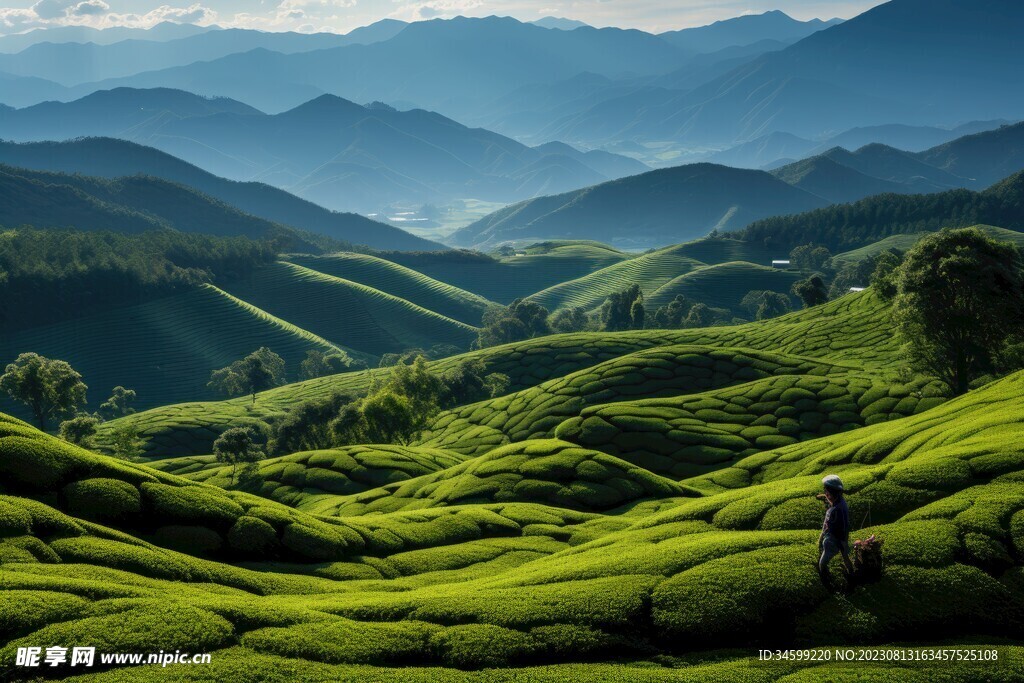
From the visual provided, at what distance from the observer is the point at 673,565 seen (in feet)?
90.6

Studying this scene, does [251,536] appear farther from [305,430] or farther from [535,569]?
[305,430]

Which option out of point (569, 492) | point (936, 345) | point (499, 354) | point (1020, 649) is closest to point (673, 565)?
point (1020, 649)

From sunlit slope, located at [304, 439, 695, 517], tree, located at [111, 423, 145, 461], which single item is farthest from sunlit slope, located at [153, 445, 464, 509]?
tree, located at [111, 423, 145, 461]

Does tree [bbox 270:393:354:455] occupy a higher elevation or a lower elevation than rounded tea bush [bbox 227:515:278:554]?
lower

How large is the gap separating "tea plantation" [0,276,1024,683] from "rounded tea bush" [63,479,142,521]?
9 cm

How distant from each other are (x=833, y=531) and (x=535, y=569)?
14.9 metres

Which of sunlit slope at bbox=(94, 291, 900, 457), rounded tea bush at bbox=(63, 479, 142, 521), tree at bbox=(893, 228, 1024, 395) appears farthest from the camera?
sunlit slope at bbox=(94, 291, 900, 457)

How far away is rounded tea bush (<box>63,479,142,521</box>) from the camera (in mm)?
32719

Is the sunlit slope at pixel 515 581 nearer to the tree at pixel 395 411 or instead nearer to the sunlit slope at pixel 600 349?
the tree at pixel 395 411

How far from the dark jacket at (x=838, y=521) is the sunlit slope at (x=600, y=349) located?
109m

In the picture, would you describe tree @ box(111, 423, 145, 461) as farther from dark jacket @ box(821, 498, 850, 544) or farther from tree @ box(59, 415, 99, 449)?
dark jacket @ box(821, 498, 850, 544)

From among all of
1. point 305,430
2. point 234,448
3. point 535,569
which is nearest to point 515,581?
point 535,569

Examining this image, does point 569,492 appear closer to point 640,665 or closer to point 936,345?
point 640,665

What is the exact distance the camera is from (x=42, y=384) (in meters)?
114
